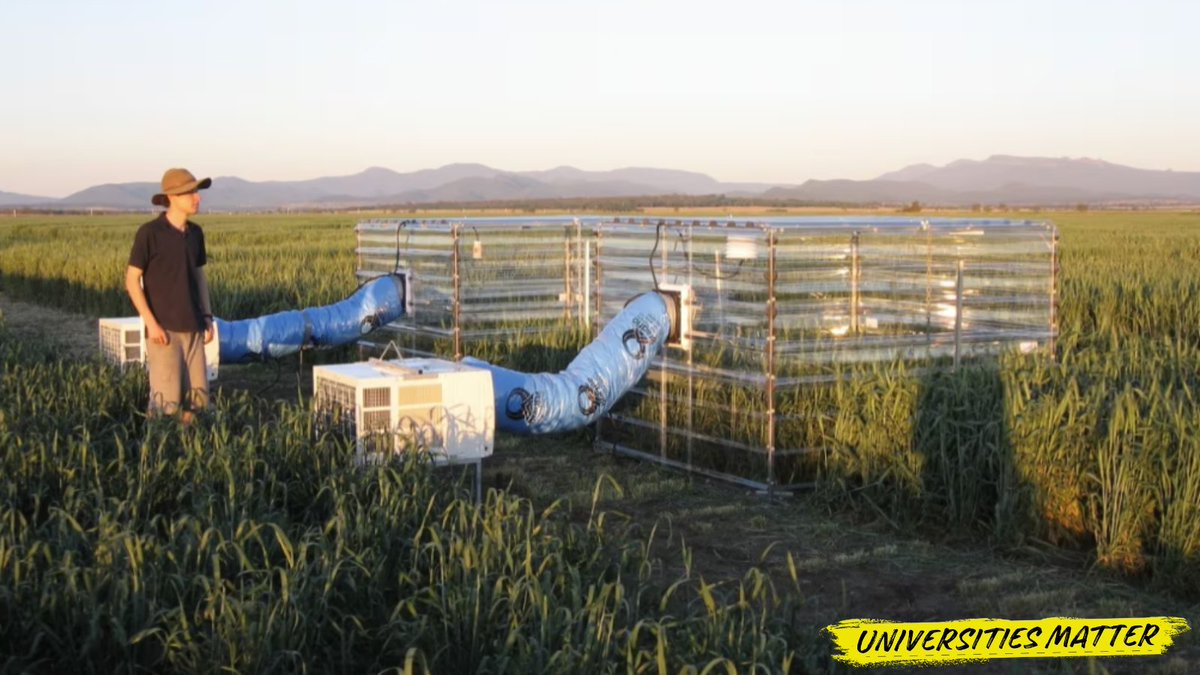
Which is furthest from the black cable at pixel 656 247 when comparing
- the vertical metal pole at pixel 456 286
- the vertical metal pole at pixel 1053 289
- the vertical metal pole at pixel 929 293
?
the vertical metal pole at pixel 1053 289

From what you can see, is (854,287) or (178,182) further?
(854,287)

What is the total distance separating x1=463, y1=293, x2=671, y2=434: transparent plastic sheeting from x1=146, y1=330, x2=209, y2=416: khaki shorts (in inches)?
65.3

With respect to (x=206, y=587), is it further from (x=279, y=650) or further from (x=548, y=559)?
(x=548, y=559)

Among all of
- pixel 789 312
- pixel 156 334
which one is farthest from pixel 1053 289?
pixel 156 334

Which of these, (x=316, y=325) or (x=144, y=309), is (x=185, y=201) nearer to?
(x=144, y=309)

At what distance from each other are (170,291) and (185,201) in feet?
1.79

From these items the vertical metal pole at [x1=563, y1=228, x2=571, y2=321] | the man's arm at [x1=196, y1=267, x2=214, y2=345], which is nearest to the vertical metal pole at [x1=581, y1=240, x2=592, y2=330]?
the vertical metal pole at [x1=563, y1=228, x2=571, y2=321]

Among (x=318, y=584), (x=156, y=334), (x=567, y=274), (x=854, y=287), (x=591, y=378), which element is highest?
(x=854, y=287)

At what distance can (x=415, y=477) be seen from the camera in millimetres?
5848

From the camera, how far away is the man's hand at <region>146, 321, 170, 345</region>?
25.5 feet

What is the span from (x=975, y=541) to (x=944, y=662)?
6.81ft

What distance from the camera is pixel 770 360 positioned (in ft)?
25.8

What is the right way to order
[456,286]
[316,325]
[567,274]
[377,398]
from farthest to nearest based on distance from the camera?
[567,274], [316,325], [456,286], [377,398]

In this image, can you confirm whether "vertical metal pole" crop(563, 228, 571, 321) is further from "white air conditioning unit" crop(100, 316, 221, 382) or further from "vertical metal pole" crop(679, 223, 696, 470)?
"vertical metal pole" crop(679, 223, 696, 470)
